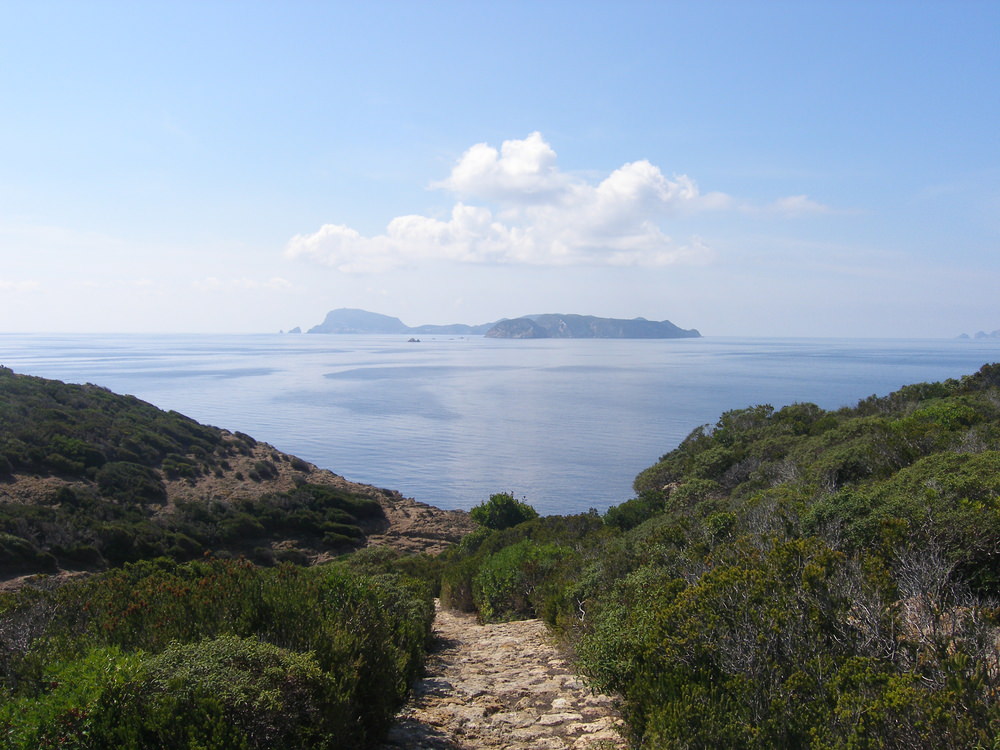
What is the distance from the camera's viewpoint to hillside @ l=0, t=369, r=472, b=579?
23172mm

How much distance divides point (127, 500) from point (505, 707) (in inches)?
1077

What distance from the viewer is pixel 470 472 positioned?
145 ft

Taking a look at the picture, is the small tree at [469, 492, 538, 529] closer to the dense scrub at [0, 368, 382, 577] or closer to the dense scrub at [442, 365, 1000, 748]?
the dense scrub at [0, 368, 382, 577]

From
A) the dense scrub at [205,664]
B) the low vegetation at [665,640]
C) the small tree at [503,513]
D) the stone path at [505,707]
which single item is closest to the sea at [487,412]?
the small tree at [503,513]

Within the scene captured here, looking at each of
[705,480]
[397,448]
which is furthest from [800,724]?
[397,448]

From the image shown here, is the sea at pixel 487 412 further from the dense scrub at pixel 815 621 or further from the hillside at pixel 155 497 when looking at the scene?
the dense scrub at pixel 815 621

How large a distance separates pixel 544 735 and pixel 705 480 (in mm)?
20410

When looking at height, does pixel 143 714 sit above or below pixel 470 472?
above

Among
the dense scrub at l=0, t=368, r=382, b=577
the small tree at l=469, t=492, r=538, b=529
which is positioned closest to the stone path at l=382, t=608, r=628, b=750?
the dense scrub at l=0, t=368, r=382, b=577

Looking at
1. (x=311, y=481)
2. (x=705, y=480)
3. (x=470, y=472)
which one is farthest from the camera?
(x=470, y=472)

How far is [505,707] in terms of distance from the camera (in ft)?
20.8

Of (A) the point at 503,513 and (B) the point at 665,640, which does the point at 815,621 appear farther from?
(A) the point at 503,513

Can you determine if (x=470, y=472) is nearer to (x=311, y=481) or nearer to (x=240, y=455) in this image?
(x=311, y=481)

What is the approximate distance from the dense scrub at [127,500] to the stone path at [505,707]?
60.2 ft
